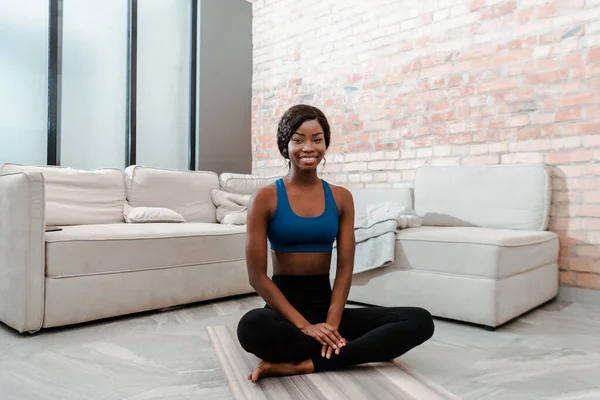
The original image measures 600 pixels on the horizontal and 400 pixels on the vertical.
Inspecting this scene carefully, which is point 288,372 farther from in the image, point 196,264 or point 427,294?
point 196,264

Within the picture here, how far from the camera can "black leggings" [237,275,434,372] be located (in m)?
1.29

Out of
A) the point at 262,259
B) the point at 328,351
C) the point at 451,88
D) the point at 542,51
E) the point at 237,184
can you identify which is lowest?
the point at 328,351

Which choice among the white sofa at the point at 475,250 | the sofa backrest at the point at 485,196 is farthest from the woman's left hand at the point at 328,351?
the sofa backrest at the point at 485,196

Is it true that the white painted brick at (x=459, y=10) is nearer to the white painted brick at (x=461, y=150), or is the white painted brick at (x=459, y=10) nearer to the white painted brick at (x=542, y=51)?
the white painted brick at (x=542, y=51)

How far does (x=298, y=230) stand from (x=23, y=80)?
2601mm

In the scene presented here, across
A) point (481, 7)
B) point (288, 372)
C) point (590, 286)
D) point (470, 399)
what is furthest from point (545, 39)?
point (288, 372)

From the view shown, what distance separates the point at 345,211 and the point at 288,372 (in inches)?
21.8

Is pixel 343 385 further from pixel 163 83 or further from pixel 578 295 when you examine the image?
pixel 163 83

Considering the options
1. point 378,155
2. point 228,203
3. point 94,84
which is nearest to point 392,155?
point 378,155

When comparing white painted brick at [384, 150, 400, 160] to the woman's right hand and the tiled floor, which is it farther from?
the woman's right hand

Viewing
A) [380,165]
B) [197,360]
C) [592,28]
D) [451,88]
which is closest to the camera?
[197,360]

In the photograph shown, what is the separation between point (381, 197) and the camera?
3.02 meters

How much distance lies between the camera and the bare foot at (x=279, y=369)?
4.29ft

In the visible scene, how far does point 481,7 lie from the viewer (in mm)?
2855
